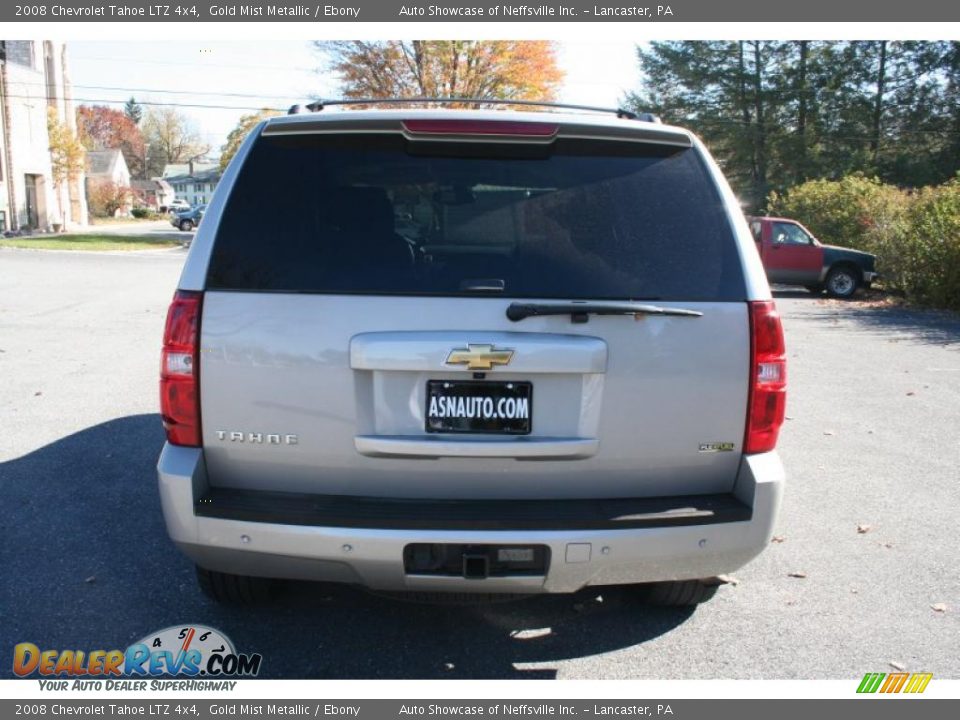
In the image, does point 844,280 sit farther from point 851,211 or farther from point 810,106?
point 810,106

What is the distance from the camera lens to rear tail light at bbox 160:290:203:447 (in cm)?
292

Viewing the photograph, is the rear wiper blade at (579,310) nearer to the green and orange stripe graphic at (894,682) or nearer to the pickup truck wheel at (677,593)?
the pickup truck wheel at (677,593)

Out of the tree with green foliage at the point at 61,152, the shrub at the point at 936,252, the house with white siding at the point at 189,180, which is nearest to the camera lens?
the shrub at the point at 936,252

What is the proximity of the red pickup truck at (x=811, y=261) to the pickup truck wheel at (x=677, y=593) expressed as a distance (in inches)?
712

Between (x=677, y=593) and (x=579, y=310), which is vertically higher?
(x=579, y=310)

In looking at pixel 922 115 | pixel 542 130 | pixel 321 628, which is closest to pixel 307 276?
pixel 542 130

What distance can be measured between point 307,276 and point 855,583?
313 centimetres

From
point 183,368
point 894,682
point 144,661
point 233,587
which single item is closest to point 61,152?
point 233,587

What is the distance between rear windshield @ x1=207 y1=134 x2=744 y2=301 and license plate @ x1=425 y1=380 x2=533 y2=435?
326 mm

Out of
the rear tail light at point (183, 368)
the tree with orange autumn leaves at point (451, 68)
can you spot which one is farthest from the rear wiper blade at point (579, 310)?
the tree with orange autumn leaves at point (451, 68)

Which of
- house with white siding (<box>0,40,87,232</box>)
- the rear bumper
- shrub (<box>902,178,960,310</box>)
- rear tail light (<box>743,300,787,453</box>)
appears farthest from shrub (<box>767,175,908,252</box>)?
house with white siding (<box>0,40,87,232</box>)

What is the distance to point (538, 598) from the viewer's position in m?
3.88

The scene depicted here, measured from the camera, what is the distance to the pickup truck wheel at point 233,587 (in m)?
3.48

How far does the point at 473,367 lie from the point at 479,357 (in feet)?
0.13
